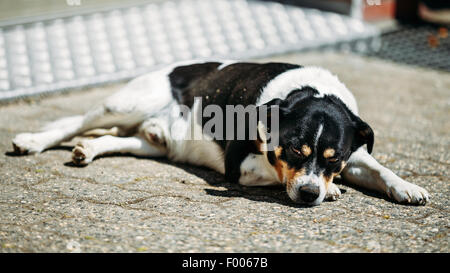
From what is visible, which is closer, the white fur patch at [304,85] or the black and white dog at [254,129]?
the black and white dog at [254,129]

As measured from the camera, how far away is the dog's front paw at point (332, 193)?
3606mm

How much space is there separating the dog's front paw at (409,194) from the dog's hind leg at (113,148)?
1.82 meters

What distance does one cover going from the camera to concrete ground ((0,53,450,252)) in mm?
2902

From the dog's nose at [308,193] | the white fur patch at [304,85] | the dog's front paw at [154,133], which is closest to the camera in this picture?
the dog's nose at [308,193]

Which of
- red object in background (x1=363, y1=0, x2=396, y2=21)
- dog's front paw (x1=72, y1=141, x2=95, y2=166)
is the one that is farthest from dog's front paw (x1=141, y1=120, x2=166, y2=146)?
red object in background (x1=363, y1=0, x2=396, y2=21)

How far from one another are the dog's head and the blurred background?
3.39 metres

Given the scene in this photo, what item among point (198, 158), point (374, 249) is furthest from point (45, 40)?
point (374, 249)

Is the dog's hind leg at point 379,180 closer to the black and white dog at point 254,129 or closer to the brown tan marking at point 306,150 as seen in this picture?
the black and white dog at point 254,129

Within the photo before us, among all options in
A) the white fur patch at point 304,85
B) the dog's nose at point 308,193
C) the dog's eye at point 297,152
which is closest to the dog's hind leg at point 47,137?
the white fur patch at point 304,85

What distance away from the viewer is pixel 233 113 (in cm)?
407

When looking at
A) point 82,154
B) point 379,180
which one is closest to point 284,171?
point 379,180

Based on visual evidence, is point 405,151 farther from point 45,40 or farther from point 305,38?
point 45,40

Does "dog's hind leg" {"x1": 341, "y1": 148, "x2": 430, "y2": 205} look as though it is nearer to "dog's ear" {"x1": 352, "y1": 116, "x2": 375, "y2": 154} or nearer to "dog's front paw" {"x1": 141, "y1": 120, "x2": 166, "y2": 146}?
"dog's ear" {"x1": 352, "y1": 116, "x2": 375, "y2": 154}

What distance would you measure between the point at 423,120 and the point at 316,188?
2.93 m
